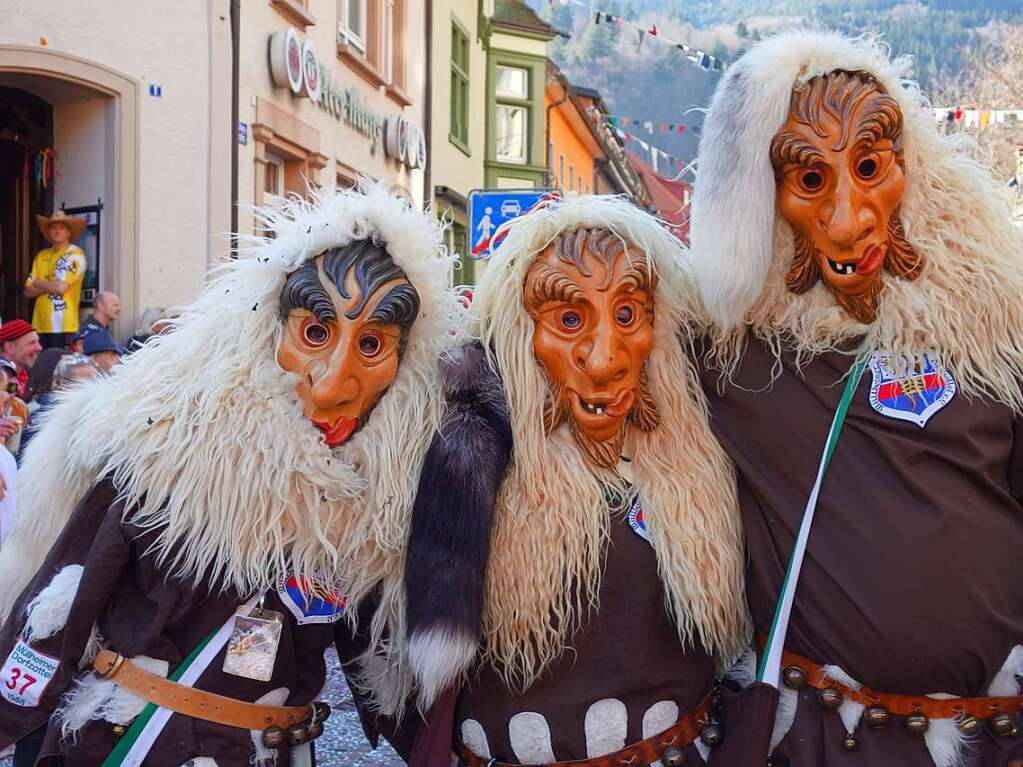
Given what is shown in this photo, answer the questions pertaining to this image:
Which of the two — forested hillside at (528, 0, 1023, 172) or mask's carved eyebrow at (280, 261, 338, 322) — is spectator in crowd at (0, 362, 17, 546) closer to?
mask's carved eyebrow at (280, 261, 338, 322)

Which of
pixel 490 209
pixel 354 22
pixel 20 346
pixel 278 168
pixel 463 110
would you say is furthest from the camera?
pixel 463 110

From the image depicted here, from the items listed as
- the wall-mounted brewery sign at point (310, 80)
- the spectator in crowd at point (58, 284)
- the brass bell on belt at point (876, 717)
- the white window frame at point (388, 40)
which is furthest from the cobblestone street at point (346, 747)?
the white window frame at point (388, 40)

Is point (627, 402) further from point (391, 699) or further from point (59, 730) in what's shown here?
point (59, 730)

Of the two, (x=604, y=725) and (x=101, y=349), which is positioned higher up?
(x=101, y=349)

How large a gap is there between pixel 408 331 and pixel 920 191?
1.25 m

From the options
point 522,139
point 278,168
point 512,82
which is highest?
point 512,82

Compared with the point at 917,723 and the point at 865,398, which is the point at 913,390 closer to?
the point at 865,398

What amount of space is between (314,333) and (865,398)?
→ 127cm

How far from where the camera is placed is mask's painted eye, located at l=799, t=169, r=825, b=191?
2643 mm

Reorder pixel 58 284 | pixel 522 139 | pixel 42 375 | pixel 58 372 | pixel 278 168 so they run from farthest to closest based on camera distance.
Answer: pixel 522 139 → pixel 278 168 → pixel 58 284 → pixel 42 375 → pixel 58 372

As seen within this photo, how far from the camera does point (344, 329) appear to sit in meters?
2.60

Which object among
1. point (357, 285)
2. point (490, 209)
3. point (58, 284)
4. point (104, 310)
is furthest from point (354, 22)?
point (357, 285)

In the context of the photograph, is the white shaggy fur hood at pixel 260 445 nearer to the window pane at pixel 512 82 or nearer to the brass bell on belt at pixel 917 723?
the brass bell on belt at pixel 917 723

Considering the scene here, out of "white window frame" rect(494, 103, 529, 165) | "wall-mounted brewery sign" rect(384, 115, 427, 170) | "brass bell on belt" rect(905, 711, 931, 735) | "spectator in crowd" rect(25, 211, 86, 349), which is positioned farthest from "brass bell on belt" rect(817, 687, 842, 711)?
"white window frame" rect(494, 103, 529, 165)
